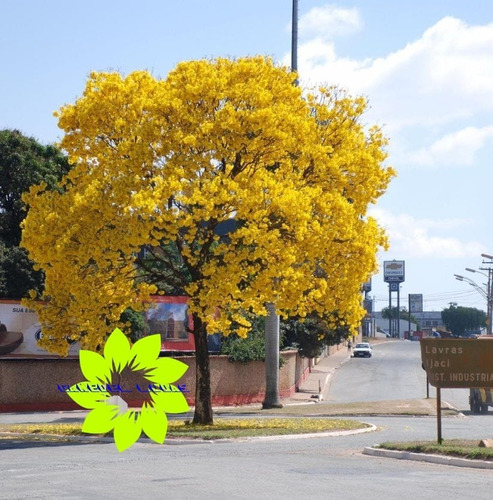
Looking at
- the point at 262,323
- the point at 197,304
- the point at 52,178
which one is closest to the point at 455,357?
the point at 197,304

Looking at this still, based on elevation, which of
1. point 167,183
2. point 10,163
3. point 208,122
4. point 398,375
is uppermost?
point 10,163

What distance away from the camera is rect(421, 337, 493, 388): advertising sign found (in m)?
20.9

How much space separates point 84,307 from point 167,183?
428 centimetres

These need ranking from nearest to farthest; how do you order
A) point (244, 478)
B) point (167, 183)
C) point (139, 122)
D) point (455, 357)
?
1. point (244, 478)
2. point (455, 357)
3. point (167, 183)
4. point (139, 122)

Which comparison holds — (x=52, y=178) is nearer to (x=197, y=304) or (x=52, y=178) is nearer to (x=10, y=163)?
(x=10, y=163)

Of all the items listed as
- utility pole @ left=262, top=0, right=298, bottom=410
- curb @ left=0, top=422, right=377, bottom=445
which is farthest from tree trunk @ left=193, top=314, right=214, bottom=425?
utility pole @ left=262, top=0, right=298, bottom=410

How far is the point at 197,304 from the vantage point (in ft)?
83.0

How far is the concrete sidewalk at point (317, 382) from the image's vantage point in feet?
169

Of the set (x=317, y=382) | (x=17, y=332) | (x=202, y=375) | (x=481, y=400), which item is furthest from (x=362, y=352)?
(x=202, y=375)

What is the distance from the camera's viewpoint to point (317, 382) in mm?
65000

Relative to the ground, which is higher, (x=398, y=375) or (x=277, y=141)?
(x=277, y=141)

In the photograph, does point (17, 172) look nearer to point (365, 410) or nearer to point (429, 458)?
point (365, 410)

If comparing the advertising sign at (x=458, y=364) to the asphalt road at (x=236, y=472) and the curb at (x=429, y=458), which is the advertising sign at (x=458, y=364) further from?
the asphalt road at (x=236, y=472)

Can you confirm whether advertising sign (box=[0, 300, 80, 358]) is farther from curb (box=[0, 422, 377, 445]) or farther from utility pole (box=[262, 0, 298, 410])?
curb (box=[0, 422, 377, 445])
